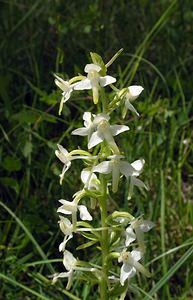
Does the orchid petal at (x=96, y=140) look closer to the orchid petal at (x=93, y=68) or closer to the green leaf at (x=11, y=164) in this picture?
the orchid petal at (x=93, y=68)

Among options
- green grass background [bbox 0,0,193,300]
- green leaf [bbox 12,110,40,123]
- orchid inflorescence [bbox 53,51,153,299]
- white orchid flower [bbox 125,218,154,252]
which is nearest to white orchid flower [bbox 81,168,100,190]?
orchid inflorescence [bbox 53,51,153,299]

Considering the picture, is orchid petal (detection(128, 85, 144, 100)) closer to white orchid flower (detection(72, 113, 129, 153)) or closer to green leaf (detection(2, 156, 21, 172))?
white orchid flower (detection(72, 113, 129, 153))

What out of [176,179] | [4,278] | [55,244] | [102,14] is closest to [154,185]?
[176,179]

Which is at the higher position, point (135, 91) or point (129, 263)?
point (135, 91)

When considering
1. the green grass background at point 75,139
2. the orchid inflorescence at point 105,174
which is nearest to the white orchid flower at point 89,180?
the orchid inflorescence at point 105,174

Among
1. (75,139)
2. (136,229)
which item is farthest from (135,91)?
(75,139)

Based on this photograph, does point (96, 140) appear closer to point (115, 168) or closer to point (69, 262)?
point (115, 168)
